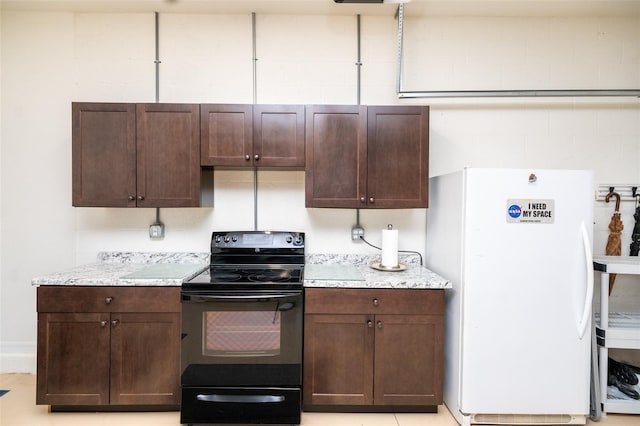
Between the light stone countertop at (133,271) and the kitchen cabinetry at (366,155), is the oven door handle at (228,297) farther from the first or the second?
the kitchen cabinetry at (366,155)

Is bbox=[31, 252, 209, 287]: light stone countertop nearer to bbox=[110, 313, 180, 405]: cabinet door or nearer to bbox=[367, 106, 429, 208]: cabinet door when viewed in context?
bbox=[110, 313, 180, 405]: cabinet door

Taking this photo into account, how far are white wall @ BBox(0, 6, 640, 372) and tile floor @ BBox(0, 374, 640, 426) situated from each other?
2.17 feet

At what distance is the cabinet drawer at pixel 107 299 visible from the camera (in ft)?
6.89

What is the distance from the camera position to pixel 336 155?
94.4 inches

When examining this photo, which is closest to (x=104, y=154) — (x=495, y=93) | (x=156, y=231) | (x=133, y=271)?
(x=156, y=231)

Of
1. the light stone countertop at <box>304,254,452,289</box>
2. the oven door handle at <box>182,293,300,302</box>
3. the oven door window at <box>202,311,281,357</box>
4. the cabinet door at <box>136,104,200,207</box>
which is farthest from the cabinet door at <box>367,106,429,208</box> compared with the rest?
the cabinet door at <box>136,104,200,207</box>

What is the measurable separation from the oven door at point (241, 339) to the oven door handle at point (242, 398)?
0.23 feet

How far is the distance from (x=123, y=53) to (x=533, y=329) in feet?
11.7

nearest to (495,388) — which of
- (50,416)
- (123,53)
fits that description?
(50,416)

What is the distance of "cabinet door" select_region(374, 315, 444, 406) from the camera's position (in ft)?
6.99

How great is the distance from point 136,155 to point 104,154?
23 centimetres

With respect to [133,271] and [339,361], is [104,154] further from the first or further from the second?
[339,361]

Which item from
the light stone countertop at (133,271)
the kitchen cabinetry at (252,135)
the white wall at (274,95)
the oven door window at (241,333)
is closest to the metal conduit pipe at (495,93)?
the white wall at (274,95)

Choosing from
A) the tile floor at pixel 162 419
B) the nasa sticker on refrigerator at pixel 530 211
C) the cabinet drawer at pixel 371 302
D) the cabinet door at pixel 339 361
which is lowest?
the tile floor at pixel 162 419
